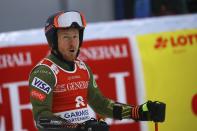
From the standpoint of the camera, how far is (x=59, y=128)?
3.81 meters

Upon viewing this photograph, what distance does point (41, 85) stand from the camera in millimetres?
3904

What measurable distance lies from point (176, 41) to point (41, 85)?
2.57 metres

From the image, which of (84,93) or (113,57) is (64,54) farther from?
(113,57)

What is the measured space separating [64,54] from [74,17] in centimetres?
24

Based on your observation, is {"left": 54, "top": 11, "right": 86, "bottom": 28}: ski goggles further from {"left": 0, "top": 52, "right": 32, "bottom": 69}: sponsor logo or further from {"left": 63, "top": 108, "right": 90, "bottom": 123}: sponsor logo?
{"left": 0, "top": 52, "right": 32, "bottom": 69}: sponsor logo

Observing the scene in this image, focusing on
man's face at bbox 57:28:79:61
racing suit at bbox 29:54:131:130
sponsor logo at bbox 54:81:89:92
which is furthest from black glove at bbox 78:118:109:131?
man's face at bbox 57:28:79:61

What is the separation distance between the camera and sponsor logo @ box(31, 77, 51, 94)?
3893 millimetres

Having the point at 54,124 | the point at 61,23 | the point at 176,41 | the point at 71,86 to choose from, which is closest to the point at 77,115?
the point at 71,86

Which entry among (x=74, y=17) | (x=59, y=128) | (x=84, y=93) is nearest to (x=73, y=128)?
Answer: (x=59, y=128)

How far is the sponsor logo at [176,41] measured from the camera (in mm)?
6164

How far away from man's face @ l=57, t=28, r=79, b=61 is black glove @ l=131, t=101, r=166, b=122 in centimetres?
58

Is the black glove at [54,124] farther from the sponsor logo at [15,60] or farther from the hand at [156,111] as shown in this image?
the sponsor logo at [15,60]

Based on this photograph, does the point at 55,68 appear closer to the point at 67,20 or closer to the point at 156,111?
the point at 67,20

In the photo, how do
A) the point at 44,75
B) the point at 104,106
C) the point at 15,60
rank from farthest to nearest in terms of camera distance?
1. the point at 15,60
2. the point at 104,106
3. the point at 44,75
